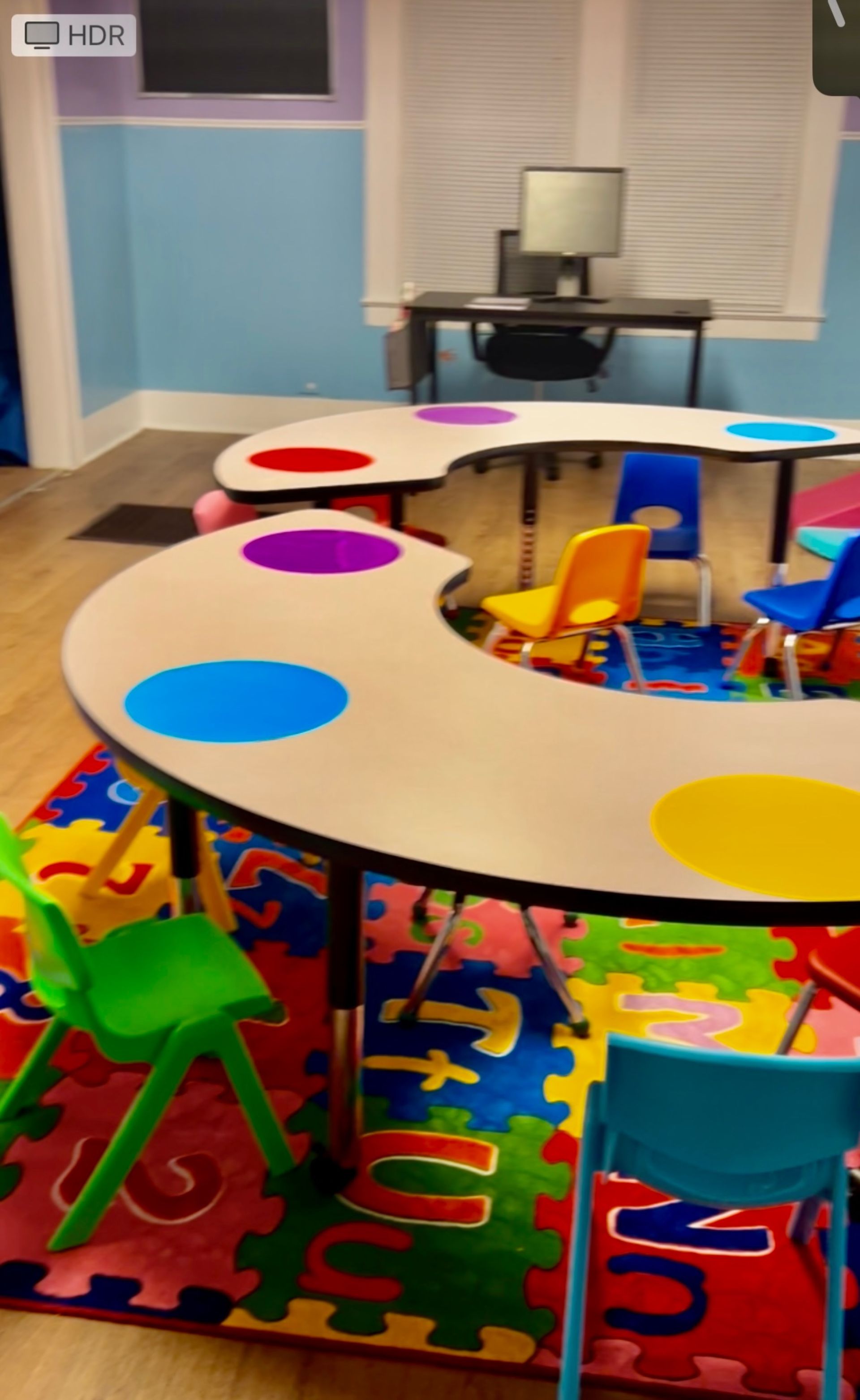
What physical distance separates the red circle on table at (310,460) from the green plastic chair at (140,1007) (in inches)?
64.7

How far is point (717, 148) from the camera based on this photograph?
6.32 metres

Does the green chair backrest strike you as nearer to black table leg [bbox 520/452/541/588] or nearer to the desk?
black table leg [bbox 520/452/541/588]

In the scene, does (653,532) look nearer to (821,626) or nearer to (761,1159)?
(821,626)

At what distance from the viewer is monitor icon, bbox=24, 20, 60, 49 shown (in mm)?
5539

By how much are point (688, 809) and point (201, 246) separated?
19.3ft

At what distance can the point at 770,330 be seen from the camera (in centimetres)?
660

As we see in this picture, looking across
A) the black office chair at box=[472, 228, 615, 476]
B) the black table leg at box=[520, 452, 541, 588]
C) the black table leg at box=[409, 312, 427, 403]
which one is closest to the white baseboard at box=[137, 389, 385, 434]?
the black table leg at box=[409, 312, 427, 403]

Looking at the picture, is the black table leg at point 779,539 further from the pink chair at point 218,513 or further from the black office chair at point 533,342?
the black office chair at point 533,342

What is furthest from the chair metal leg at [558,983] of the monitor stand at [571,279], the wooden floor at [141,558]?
the monitor stand at [571,279]

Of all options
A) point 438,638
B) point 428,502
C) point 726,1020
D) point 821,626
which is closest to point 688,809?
point 438,638

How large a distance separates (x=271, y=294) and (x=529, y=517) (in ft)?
10.2

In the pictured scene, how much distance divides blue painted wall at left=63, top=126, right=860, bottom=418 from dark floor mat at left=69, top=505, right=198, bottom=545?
1108mm

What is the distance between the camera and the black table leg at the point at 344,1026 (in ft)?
6.12

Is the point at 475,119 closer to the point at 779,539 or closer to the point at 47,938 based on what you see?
the point at 779,539
